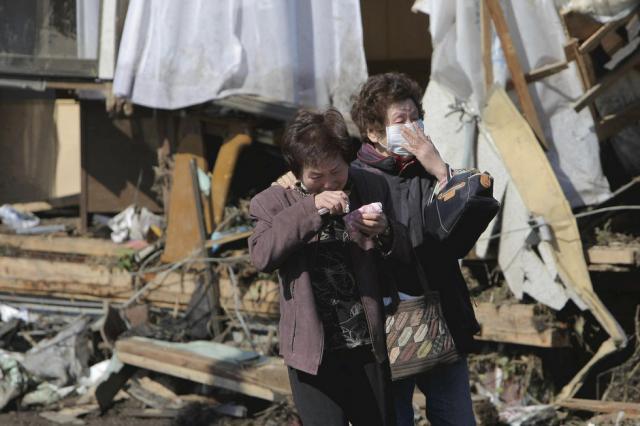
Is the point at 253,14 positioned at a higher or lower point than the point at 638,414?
higher

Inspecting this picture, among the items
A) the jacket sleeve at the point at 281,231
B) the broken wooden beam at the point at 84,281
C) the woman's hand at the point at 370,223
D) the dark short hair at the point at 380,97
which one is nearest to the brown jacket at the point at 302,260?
the jacket sleeve at the point at 281,231

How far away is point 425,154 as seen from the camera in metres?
3.20

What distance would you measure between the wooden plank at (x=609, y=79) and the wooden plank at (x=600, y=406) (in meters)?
1.76

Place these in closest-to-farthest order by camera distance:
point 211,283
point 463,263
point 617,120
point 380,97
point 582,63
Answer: point 380,97 → point 582,63 → point 617,120 → point 463,263 → point 211,283

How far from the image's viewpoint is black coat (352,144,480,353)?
324cm

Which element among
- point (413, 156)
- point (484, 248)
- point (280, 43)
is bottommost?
point (484, 248)

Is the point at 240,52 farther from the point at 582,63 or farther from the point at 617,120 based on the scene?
the point at 617,120

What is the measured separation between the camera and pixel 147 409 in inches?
247

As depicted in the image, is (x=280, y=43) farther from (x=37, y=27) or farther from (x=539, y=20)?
(x=37, y=27)

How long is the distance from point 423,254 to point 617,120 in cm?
321

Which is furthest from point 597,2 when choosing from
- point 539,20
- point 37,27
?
point 37,27

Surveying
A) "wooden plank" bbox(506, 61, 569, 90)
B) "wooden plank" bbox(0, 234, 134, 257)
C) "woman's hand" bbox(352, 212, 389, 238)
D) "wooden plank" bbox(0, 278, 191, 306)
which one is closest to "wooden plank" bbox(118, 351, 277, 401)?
"wooden plank" bbox(0, 278, 191, 306)

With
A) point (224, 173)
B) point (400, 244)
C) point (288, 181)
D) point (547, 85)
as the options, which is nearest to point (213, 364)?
point (224, 173)

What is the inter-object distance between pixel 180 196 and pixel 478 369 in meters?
2.54
